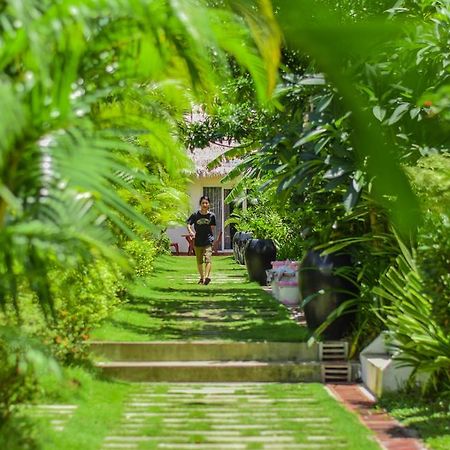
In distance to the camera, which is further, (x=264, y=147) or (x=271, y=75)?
(x=264, y=147)

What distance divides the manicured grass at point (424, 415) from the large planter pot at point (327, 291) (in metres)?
1.69

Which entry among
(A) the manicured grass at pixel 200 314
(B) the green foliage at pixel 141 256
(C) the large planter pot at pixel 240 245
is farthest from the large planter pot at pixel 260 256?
(C) the large planter pot at pixel 240 245

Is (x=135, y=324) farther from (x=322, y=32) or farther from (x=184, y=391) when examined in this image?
(x=322, y=32)

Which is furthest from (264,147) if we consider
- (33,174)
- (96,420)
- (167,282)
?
(167,282)

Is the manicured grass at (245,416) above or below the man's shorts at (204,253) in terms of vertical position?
below

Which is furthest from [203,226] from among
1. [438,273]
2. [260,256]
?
[438,273]

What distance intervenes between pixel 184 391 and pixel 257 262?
9669 mm

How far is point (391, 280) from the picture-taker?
25.9 ft

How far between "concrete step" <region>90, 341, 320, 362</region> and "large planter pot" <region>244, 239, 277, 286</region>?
8.12 m

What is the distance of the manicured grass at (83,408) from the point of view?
5.82 meters

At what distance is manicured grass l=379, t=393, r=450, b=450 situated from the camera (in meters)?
6.02

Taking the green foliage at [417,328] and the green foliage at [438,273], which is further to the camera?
the green foliage at [417,328]

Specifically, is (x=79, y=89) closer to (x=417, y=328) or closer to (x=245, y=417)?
(x=245, y=417)

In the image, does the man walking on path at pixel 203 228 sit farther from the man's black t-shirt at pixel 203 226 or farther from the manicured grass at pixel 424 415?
the manicured grass at pixel 424 415
